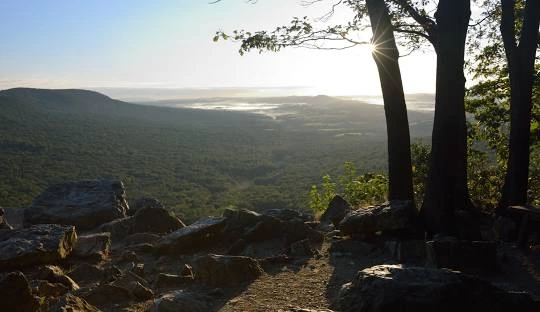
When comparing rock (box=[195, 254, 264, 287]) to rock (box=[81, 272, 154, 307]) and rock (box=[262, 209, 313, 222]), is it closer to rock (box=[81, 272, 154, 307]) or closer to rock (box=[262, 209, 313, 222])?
rock (box=[81, 272, 154, 307])

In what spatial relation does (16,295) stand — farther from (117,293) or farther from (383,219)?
(383,219)

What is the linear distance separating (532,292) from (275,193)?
60925mm

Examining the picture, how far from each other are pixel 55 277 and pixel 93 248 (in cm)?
176

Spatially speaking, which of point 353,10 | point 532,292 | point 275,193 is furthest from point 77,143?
point 532,292

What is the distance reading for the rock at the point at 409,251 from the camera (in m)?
8.20

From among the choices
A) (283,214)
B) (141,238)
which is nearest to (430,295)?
(283,214)

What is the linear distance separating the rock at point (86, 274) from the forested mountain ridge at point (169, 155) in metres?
43.3

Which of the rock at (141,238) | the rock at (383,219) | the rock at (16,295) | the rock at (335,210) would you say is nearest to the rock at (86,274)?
the rock at (16,295)

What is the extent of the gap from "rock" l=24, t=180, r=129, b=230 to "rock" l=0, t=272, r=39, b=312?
690 centimetres

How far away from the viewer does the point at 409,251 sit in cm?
834

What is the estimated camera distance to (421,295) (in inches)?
183

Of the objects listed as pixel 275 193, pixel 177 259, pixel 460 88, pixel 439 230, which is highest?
pixel 460 88

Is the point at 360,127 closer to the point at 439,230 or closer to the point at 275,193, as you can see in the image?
the point at 275,193

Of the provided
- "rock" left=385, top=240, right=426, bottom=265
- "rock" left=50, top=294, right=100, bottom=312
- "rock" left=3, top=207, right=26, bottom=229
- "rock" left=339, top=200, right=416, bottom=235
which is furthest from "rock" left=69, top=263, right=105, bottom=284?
"rock" left=3, top=207, right=26, bottom=229
